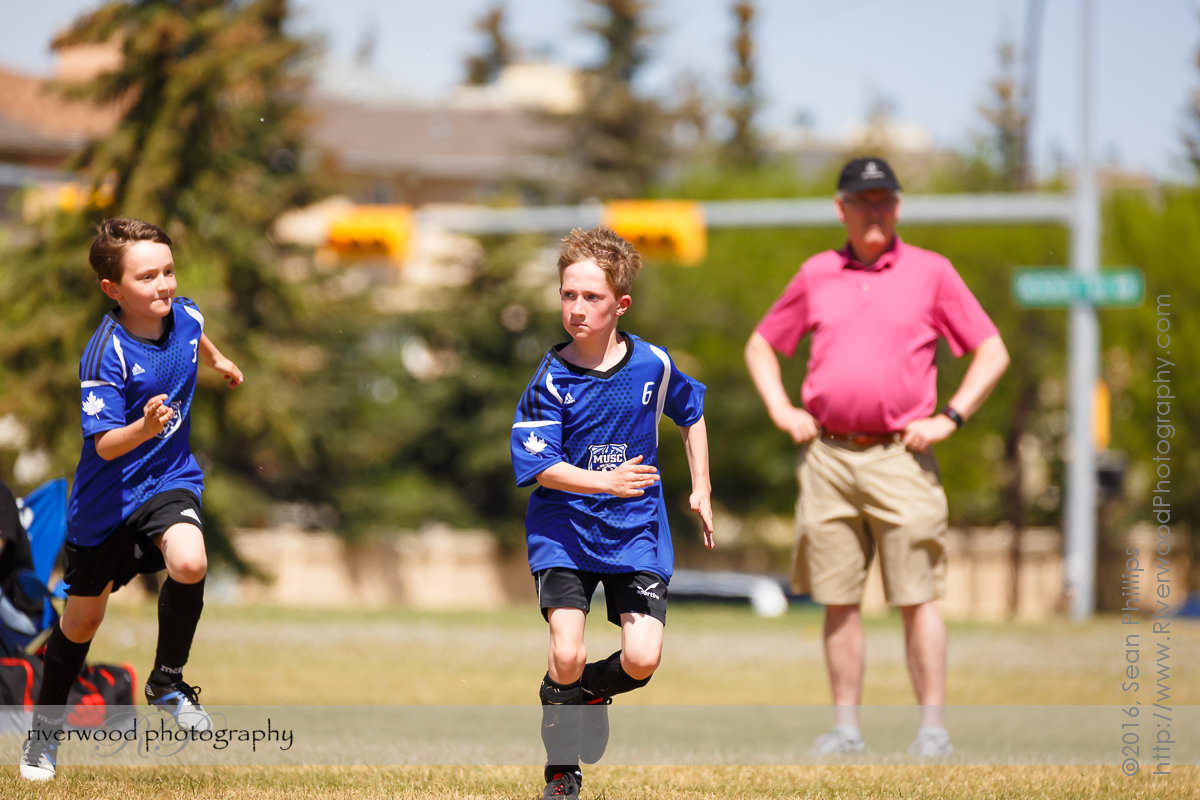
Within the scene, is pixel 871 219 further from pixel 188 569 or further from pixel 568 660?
pixel 188 569

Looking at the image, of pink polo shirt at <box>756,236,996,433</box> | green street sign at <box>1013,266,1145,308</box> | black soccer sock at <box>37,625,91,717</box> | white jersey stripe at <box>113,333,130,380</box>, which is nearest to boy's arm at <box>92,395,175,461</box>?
white jersey stripe at <box>113,333,130,380</box>

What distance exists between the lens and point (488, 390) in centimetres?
4172

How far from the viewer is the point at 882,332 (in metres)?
6.50

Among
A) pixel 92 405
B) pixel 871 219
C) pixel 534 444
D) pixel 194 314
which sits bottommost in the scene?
pixel 534 444

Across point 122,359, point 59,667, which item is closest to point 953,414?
point 122,359

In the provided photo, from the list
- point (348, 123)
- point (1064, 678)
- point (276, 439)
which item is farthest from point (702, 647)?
point (348, 123)

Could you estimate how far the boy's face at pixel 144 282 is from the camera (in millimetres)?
5180

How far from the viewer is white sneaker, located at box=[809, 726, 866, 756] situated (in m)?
6.28

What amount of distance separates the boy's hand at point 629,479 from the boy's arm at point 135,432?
144cm

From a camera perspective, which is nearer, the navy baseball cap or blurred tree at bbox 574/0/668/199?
the navy baseball cap

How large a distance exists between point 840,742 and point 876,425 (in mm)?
1344

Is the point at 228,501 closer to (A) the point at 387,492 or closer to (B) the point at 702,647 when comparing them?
(A) the point at 387,492

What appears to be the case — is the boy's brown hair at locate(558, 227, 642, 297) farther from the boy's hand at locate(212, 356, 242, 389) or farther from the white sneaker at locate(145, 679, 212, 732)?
the white sneaker at locate(145, 679, 212, 732)

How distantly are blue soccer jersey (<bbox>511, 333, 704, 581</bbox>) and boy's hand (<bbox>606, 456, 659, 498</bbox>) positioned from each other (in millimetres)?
158
